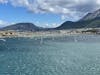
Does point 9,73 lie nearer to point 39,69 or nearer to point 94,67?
point 39,69

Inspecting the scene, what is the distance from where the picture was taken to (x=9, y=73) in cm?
5803

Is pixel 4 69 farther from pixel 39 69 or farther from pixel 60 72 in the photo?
pixel 60 72

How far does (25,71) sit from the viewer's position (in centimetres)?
6016

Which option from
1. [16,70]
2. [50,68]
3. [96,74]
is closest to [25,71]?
[16,70]

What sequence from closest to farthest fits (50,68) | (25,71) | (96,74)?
(96,74) < (25,71) < (50,68)

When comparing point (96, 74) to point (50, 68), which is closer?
point (96, 74)

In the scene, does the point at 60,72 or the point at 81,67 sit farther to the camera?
the point at 81,67

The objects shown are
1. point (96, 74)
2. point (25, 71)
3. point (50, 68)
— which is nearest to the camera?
point (96, 74)

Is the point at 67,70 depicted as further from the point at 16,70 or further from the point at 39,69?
the point at 16,70

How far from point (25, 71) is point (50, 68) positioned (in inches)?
270

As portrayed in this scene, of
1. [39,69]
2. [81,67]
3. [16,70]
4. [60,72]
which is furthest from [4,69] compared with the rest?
[81,67]

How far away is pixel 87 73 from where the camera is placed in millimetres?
56719

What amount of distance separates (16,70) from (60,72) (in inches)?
409

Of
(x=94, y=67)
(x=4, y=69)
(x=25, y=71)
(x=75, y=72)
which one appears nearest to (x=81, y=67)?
(x=94, y=67)
